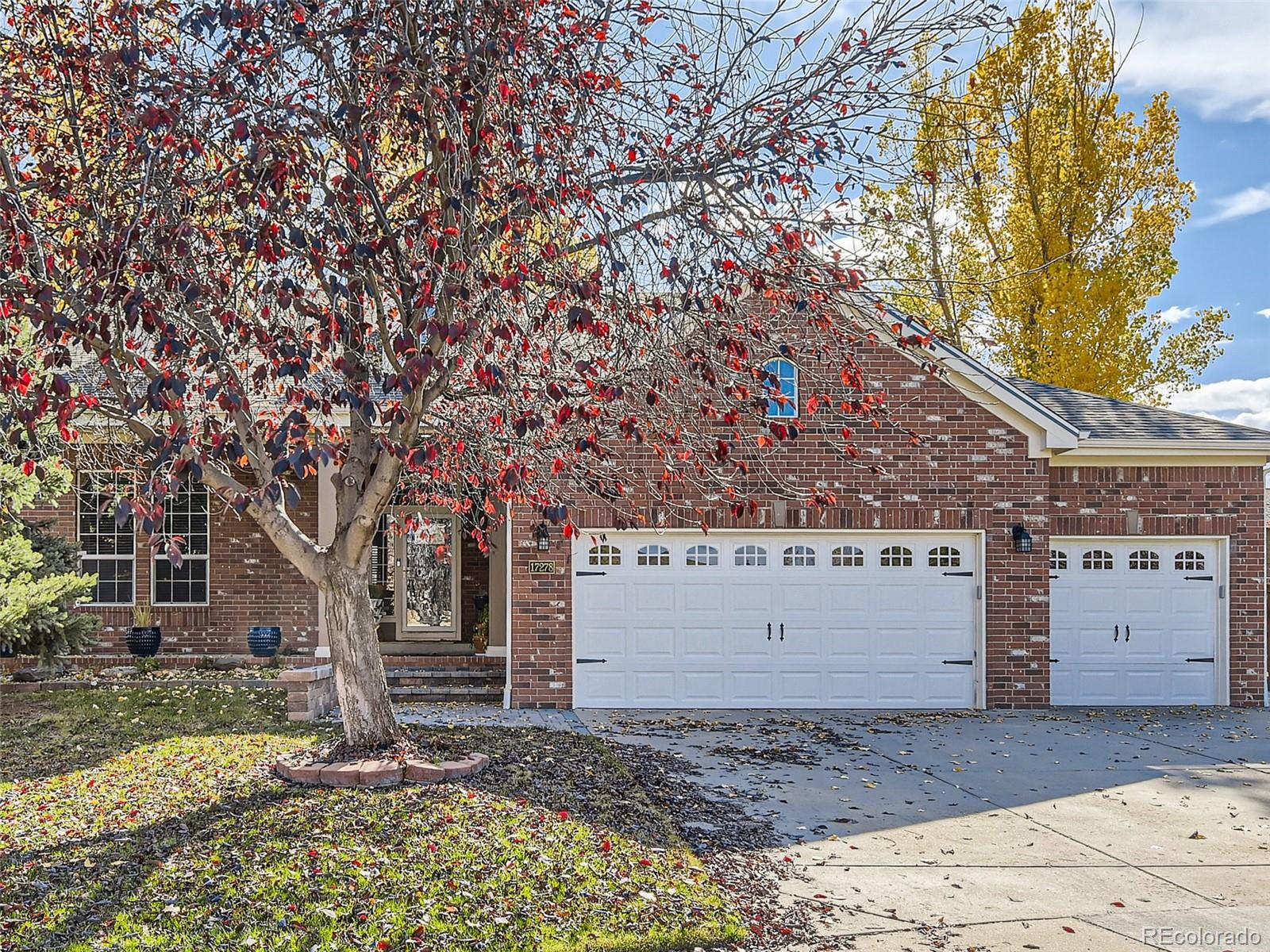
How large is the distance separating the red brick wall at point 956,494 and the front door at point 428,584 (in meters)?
4.66

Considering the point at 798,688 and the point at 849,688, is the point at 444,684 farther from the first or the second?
the point at 849,688

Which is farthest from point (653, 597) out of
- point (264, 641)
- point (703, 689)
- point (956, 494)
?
point (264, 641)

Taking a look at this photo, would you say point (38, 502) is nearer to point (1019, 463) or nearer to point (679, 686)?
point (679, 686)

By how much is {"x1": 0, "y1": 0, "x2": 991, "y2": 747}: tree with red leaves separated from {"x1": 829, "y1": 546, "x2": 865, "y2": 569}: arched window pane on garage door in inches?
233

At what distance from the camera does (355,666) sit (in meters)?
8.22

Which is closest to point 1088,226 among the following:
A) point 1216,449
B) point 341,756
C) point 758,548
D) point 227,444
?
point 1216,449

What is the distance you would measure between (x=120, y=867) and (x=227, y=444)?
2.57 metres

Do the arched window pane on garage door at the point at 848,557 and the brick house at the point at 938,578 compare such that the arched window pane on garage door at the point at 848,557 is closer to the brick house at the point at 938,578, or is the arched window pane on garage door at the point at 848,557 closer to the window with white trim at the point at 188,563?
the brick house at the point at 938,578

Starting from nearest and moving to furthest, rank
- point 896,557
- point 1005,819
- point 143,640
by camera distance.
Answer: point 1005,819
point 896,557
point 143,640

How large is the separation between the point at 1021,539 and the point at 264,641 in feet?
33.5

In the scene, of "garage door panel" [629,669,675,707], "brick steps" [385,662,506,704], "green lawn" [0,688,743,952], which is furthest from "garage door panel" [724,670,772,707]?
"green lawn" [0,688,743,952]

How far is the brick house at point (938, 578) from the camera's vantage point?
13352 mm

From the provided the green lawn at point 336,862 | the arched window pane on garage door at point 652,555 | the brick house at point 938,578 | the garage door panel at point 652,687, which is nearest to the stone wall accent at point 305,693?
the brick house at point 938,578

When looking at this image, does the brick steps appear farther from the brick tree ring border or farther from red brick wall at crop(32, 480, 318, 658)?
the brick tree ring border
